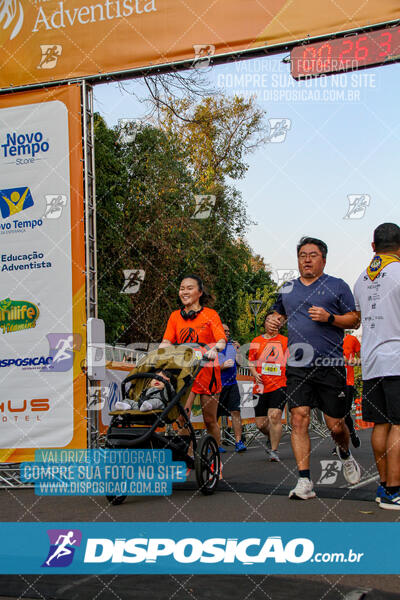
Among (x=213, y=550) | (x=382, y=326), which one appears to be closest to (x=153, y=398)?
(x=382, y=326)

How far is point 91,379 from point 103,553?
3.43 meters

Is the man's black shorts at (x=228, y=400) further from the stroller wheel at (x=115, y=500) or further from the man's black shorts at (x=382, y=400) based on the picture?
the man's black shorts at (x=382, y=400)

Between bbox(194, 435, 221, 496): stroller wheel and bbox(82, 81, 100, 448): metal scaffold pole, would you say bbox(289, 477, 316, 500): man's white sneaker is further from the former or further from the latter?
bbox(82, 81, 100, 448): metal scaffold pole

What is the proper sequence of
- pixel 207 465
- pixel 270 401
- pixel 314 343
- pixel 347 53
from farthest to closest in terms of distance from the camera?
1. pixel 270 401
2. pixel 347 53
3. pixel 207 465
4. pixel 314 343

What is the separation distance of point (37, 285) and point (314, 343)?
10.3 feet

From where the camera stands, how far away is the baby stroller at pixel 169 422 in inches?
224

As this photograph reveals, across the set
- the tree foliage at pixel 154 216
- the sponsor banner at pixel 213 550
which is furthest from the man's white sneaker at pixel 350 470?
the tree foliage at pixel 154 216

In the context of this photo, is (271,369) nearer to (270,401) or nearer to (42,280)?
(270,401)

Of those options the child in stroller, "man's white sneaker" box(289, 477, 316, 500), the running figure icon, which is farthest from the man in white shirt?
the running figure icon

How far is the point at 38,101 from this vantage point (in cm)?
743

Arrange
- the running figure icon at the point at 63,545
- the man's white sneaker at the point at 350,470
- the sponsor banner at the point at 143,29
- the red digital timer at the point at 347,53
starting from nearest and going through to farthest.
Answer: the running figure icon at the point at 63,545, the man's white sneaker at the point at 350,470, the red digital timer at the point at 347,53, the sponsor banner at the point at 143,29

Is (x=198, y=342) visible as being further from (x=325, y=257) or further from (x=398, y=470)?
(x=398, y=470)

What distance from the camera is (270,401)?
9.10m

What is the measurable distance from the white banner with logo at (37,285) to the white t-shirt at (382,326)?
122 inches
